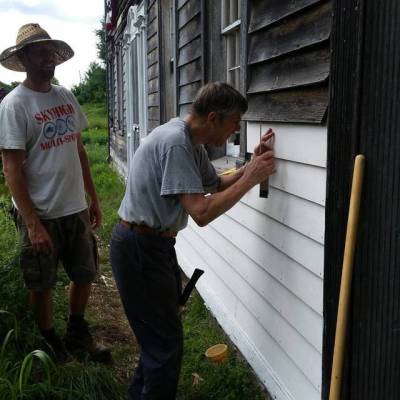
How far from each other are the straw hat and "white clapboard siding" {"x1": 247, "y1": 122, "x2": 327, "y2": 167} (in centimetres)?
147

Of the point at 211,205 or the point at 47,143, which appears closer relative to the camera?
the point at 211,205

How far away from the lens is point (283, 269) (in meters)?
2.85

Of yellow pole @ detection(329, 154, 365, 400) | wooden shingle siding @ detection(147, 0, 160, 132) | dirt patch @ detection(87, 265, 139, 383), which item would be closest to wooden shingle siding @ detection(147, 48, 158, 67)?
wooden shingle siding @ detection(147, 0, 160, 132)

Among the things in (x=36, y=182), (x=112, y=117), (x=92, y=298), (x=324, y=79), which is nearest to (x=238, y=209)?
(x=36, y=182)

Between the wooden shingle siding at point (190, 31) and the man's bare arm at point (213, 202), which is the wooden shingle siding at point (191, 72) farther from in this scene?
the man's bare arm at point (213, 202)

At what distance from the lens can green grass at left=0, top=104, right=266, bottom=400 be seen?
2893 mm

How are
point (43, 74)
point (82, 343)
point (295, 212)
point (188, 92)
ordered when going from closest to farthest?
1. point (295, 212)
2. point (43, 74)
3. point (82, 343)
4. point (188, 92)

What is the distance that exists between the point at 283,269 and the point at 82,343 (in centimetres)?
158

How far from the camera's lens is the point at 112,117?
16.5 m

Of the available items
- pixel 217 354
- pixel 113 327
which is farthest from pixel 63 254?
pixel 217 354

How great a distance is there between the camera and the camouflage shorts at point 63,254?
330 centimetres

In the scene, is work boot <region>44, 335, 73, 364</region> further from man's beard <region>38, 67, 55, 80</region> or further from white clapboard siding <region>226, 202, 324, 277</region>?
man's beard <region>38, 67, 55, 80</region>

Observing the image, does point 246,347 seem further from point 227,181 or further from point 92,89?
point 92,89

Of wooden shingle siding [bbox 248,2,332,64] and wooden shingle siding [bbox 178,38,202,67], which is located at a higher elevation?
wooden shingle siding [bbox 178,38,202,67]
